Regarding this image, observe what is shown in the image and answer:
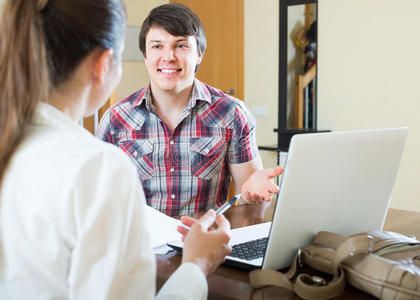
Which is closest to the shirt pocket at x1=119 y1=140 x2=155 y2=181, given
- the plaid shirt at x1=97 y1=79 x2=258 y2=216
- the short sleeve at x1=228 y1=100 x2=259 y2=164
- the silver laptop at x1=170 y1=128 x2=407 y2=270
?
the plaid shirt at x1=97 y1=79 x2=258 y2=216

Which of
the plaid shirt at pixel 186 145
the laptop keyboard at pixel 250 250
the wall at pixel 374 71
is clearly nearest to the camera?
the laptop keyboard at pixel 250 250

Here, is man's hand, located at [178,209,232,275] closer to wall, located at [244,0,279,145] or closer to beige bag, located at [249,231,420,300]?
beige bag, located at [249,231,420,300]

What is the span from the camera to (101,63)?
0.83 meters

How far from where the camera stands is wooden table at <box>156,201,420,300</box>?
0.89m

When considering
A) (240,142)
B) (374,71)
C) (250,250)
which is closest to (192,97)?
(240,142)

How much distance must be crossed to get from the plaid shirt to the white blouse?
1081mm

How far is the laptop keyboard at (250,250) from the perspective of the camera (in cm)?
108

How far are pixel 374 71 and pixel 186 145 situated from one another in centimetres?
203

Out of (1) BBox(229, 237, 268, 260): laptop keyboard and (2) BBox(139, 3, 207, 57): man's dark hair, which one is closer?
(1) BBox(229, 237, 268, 260): laptop keyboard

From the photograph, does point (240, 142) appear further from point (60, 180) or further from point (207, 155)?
point (60, 180)

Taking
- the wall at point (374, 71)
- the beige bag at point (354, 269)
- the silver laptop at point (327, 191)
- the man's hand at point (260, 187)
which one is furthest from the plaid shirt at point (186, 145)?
the wall at point (374, 71)

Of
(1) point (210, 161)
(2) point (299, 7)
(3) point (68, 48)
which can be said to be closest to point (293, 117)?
(2) point (299, 7)

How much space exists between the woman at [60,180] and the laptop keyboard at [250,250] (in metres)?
0.28

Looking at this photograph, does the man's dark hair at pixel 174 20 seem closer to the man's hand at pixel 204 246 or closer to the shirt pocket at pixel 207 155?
the shirt pocket at pixel 207 155
